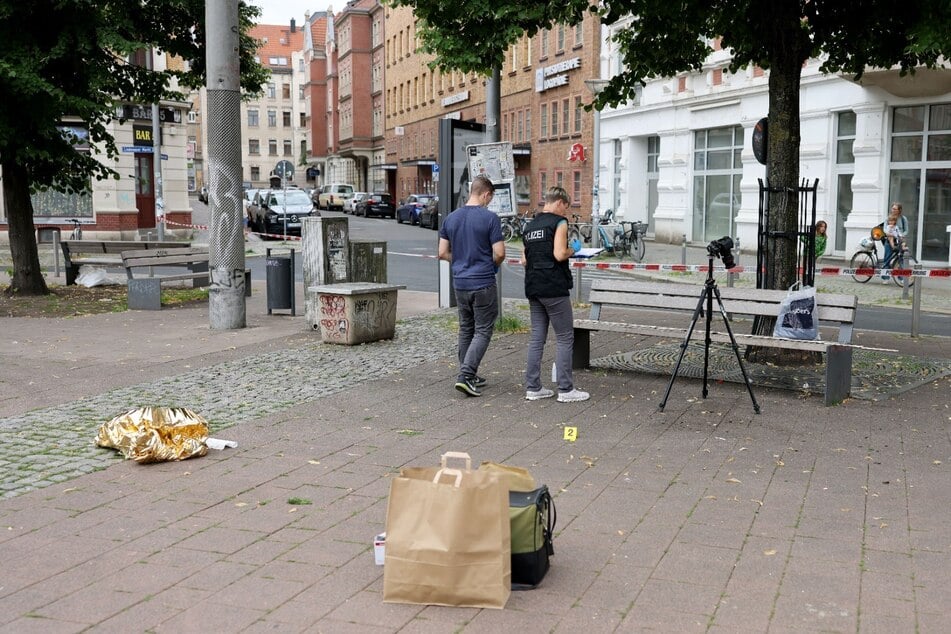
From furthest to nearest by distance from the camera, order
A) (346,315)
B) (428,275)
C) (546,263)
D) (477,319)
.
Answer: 1. (428,275)
2. (346,315)
3. (477,319)
4. (546,263)

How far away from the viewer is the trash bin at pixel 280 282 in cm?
1465

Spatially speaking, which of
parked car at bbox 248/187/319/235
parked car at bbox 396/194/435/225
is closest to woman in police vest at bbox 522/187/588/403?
parked car at bbox 248/187/319/235

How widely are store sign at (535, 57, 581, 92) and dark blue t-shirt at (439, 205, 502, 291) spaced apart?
117 feet

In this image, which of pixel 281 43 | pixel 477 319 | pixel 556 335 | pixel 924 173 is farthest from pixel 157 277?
pixel 281 43

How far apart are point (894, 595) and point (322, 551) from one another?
8.31ft

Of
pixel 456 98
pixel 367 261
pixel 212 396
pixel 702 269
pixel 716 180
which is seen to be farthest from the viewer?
pixel 456 98

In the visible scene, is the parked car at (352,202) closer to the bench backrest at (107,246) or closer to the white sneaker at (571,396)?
the bench backrest at (107,246)

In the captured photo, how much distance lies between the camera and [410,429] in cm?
776

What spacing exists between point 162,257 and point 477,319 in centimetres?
959

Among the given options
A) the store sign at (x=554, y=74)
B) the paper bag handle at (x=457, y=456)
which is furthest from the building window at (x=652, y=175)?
the paper bag handle at (x=457, y=456)

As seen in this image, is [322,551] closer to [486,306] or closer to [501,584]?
[501,584]

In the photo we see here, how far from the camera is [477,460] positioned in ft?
22.5

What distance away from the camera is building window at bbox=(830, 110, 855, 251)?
2658 cm

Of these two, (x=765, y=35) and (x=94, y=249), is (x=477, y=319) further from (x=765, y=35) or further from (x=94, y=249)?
(x=94, y=249)
